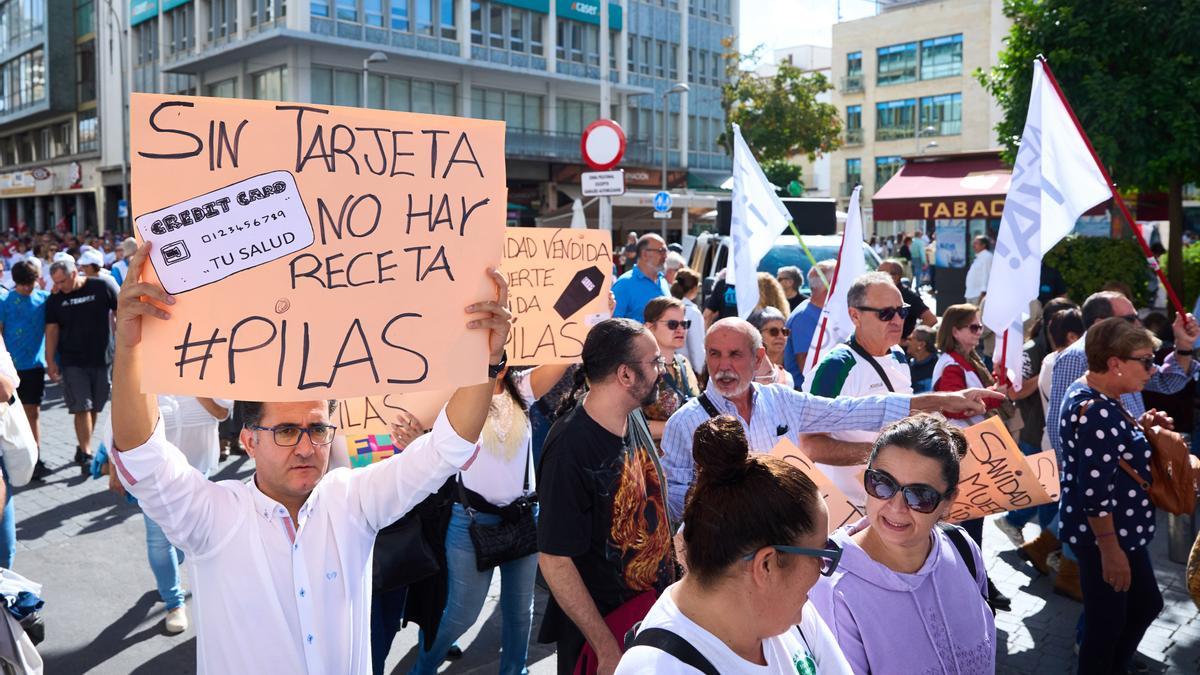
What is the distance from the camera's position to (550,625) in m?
3.47

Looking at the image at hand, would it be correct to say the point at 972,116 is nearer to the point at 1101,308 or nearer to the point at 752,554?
the point at 1101,308

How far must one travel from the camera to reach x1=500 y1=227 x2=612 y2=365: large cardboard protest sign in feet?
16.4

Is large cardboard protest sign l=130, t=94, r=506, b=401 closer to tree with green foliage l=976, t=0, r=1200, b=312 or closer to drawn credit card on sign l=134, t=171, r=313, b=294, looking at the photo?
drawn credit card on sign l=134, t=171, r=313, b=294

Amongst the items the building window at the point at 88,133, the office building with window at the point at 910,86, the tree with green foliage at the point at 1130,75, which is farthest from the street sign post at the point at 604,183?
the building window at the point at 88,133

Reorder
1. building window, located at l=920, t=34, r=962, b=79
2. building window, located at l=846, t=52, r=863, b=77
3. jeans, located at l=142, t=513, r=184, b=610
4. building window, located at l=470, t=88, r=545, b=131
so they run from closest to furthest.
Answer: jeans, located at l=142, t=513, r=184, b=610
building window, located at l=470, t=88, r=545, b=131
building window, located at l=920, t=34, r=962, b=79
building window, located at l=846, t=52, r=863, b=77

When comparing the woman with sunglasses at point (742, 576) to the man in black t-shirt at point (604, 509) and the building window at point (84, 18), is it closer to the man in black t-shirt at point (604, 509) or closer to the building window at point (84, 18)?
the man in black t-shirt at point (604, 509)

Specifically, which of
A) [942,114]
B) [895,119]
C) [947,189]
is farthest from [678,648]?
[895,119]

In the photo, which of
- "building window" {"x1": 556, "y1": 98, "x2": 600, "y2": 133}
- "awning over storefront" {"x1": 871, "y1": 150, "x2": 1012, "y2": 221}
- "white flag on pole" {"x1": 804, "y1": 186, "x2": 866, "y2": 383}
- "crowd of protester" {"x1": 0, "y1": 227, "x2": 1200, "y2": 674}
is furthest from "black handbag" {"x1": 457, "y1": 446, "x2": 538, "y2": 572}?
"building window" {"x1": 556, "y1": 98, "x2": 600, "y2": 133}

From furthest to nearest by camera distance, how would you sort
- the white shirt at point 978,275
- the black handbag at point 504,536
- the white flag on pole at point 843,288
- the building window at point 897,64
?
the building window at point 897,64 < the white shirt at point 978,275 < the white flag on pole at point 843,288 < the black handbag at point 504,536

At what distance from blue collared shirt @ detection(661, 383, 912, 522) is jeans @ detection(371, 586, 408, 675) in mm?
1354

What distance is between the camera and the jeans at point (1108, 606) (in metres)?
4.40

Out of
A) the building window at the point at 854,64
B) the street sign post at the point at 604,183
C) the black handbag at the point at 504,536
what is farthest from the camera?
the building window at the point at 854,64

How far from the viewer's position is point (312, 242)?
2.45 meters

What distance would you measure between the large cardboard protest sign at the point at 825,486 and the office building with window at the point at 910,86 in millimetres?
49529
